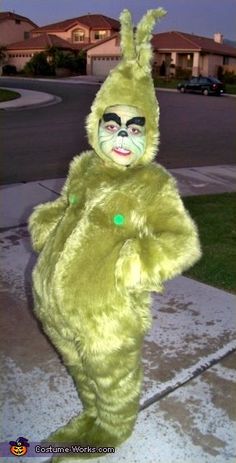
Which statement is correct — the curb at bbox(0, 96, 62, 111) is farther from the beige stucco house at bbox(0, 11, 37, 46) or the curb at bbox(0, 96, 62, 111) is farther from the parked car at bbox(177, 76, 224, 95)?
the beige stucco house at bbox(0, 11, 37, 46)

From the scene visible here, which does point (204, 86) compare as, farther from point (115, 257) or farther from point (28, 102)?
point (115, 257)

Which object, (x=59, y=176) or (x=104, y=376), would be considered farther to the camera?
(x=59, y=176)

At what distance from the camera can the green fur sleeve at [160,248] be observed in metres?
1.80

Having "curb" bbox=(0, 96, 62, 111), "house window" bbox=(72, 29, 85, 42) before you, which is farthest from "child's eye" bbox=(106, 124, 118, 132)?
"house window" bbox=(72, 29, 85, 42)

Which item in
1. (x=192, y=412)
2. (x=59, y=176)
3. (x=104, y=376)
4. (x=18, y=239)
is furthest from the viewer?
(x=59, y=176)

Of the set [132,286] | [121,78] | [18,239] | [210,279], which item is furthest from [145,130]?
[18,239]

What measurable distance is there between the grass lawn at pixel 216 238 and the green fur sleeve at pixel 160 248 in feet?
Answer: 6.81

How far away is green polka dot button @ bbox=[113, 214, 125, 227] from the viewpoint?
6.41ft

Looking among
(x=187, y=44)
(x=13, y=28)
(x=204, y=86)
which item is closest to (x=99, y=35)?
(x=13, y=28)

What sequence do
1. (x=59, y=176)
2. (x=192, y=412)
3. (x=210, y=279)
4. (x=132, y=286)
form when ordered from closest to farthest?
(x=132, y=286)
(x=192, y=412)
(x=210, y=279)
(x=59, y=176)

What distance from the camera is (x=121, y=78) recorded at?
2.04 m

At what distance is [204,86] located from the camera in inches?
1130

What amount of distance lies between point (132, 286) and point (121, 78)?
0.86 m

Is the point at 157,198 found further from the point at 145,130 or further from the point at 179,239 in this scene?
the point at 145,130
